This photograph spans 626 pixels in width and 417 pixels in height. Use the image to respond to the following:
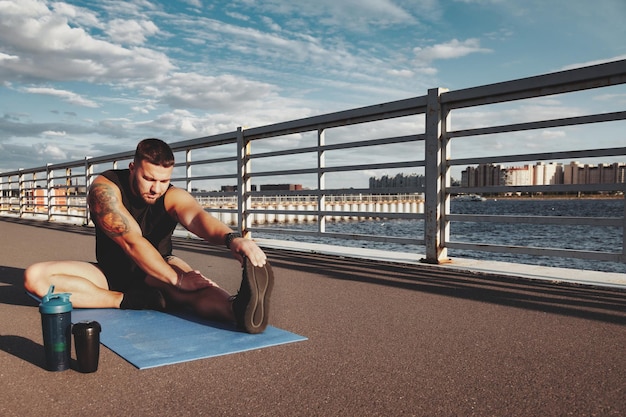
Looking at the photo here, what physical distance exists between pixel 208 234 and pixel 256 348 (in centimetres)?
112

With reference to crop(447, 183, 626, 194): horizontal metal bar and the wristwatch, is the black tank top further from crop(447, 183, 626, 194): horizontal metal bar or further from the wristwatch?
crop(447, 183, 626, 194): horizontal metal bar

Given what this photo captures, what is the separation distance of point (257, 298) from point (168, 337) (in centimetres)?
59

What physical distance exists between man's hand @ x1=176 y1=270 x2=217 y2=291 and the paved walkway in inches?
22.1

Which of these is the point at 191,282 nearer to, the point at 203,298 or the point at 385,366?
the point at 203,298

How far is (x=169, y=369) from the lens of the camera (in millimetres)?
2707

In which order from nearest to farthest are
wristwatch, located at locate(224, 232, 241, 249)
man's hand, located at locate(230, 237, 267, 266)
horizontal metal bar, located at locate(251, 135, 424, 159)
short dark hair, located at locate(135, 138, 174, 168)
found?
1. man's hand, located at locate(230, 237, 267, 266)
2. wristwatch, located at locate(224, 232, 241, 249)
3. short dark hair, located at locate(135, 138, 174, 168)
4. horizontal metal bar, located at locate(251, 135, 424, 159)

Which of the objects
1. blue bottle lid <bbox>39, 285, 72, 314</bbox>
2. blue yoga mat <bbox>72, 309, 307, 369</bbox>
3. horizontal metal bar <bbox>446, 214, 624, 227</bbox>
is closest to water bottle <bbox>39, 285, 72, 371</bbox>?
blue bottle lid <bbox>39, 285, 72, 314</bbox>

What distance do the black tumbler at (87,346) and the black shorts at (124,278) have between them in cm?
147

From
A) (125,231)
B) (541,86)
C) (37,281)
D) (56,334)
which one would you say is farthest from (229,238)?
(541,86)

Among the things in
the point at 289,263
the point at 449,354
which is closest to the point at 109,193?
the point at 449,354

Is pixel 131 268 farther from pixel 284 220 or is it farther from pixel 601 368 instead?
pixel 284 220

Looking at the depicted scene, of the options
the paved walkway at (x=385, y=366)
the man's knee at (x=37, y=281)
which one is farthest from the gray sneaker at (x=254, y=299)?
the man's knee at (x=37, y=281)

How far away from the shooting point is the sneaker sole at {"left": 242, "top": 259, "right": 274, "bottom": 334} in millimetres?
3252

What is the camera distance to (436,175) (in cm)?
628
